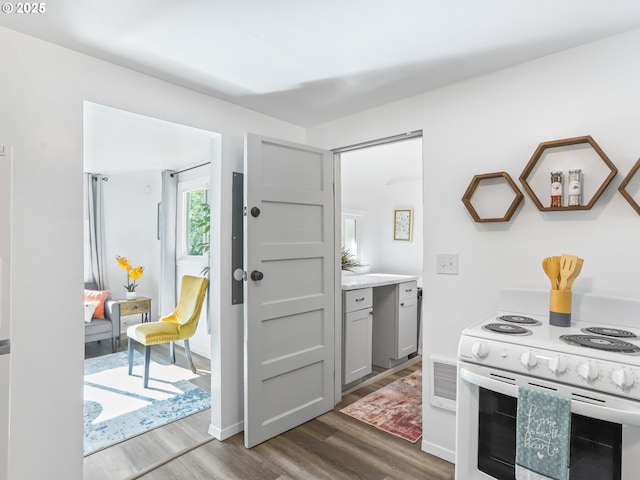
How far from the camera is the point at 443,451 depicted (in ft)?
7.11

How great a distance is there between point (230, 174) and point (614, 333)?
2.22m

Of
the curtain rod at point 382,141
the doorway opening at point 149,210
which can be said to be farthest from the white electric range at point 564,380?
the doorway opening at point 149,210

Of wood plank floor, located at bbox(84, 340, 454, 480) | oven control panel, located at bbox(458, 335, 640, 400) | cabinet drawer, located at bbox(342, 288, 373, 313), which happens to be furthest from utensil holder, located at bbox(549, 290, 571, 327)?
cabinet drawer, located at bbox(342, 288, 373, 313)

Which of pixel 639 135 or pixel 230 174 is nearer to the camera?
pixel 639 135

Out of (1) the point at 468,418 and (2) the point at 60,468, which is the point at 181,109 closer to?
(2) the point at 60,468

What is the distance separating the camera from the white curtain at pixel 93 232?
4664mm

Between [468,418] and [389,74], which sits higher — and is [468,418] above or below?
below

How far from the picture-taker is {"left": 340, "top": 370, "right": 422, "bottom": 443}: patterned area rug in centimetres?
249

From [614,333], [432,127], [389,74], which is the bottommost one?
[614,333]

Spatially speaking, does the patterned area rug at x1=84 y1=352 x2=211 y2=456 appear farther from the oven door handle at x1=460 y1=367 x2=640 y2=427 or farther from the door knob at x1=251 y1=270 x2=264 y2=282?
the oven door handle at x1=460 y1=367 x2=640 y2=427

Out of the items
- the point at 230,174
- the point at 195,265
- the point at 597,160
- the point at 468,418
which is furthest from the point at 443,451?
the point at 195,265

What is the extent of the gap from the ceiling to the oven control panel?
1370 millimetres

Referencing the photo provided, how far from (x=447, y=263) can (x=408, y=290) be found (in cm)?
165

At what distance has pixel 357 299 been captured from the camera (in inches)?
127
